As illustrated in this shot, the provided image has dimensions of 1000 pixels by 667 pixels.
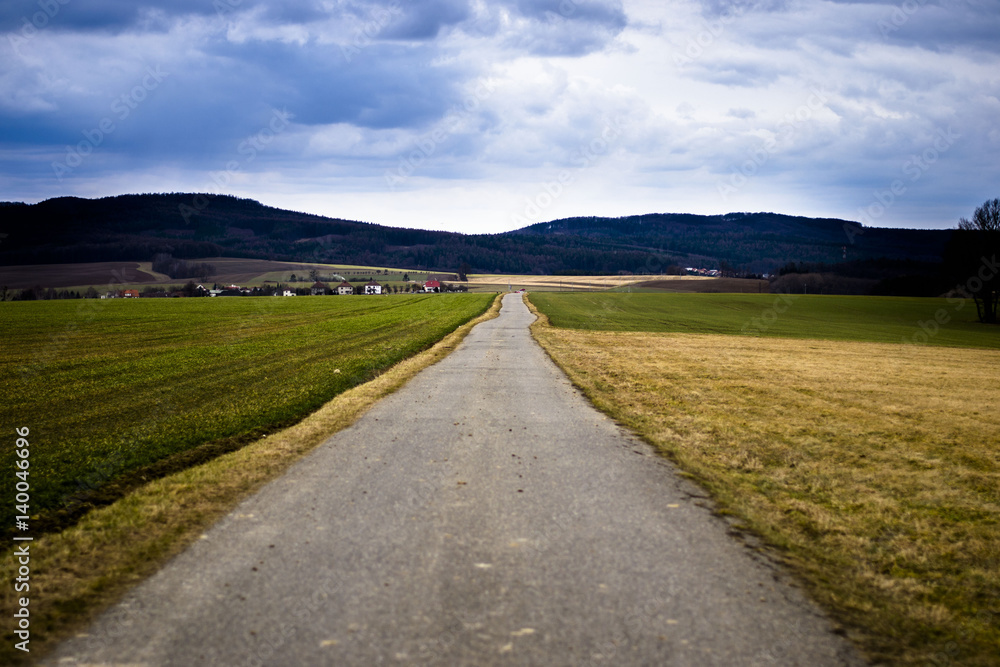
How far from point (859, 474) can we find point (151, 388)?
16.3 m

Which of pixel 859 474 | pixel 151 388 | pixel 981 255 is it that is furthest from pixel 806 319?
pixel 151 388

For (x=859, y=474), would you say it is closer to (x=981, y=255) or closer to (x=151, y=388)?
(x=151, y=388)

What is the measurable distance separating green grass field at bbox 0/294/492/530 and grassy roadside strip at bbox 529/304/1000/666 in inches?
284

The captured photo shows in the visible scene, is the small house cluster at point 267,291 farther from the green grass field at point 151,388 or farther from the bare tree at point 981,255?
the bare tree at point 981,255

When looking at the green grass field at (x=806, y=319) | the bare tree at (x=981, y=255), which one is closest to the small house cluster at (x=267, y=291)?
the green grass field at (x=806, y=319)

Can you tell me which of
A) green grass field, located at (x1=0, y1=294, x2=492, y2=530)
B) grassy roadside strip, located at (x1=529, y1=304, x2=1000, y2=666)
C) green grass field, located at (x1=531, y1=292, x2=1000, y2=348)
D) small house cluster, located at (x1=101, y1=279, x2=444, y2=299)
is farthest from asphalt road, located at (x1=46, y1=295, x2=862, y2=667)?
small house cluster, located at (x1=101, y1=279, x2=444, y2=299)

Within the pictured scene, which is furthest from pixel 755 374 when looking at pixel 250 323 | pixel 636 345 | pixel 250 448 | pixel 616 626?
pixel 250 323

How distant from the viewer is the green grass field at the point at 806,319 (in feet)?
144

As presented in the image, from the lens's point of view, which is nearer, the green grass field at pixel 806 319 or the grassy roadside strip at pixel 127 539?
A: the grassy roadside strip at pixel 127 539

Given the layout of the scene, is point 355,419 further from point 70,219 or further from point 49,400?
point 70,219

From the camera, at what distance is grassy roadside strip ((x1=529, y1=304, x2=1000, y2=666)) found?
4633mm

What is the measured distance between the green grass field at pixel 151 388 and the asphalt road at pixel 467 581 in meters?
3.00

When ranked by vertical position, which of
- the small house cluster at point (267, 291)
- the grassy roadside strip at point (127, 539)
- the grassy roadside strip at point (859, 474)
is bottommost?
the grassy roadside strip at point (859, 474)

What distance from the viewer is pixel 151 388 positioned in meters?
16.0
